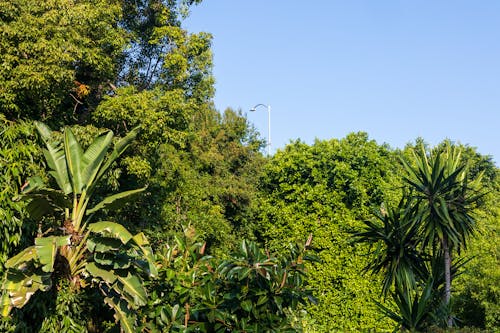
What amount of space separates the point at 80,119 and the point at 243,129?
40.6 feet

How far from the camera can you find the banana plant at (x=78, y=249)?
688cm

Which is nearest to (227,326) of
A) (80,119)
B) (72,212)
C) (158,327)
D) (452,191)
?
(158,327)

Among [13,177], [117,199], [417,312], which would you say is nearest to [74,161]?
[117,199]

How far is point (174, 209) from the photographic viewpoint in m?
17.8

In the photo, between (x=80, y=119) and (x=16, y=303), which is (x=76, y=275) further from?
(x=80, y=119)

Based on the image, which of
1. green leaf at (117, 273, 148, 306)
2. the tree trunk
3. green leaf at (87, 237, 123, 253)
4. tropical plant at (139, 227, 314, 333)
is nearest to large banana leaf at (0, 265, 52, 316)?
green leaf at (87, 237, 123, 253)

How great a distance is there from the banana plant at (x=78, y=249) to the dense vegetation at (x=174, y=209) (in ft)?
0.08

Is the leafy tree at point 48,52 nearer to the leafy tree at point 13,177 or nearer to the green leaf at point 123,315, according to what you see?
the leafy tree at point 13,177

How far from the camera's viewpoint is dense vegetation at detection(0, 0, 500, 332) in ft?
21.9

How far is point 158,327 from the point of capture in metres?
6.38

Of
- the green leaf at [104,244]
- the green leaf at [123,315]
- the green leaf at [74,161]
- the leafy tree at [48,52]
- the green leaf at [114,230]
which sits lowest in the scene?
the green leaf at [123,315]

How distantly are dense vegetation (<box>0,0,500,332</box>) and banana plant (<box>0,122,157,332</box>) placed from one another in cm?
3

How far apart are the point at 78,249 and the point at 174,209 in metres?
9.78

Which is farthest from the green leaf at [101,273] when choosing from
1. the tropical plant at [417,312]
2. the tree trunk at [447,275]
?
the tree trunk at [447,275]
